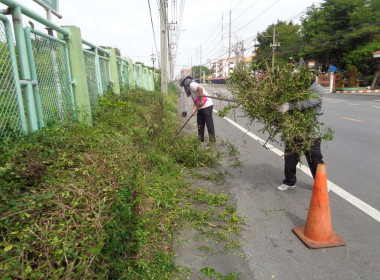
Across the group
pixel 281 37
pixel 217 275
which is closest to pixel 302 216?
pixel 217 275

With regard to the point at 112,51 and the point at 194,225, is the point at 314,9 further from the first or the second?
the point at 194,225

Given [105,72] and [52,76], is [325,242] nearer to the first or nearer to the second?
[52,76]

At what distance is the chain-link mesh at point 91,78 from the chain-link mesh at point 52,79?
1.22 meters

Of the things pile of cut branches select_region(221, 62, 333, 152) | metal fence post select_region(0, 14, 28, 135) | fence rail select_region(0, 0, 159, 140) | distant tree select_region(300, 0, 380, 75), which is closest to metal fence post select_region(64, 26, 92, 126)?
fence rail select_region(0, 0, 159, 140)

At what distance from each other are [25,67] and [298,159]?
142 inches

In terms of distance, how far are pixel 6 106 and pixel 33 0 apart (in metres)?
2.03

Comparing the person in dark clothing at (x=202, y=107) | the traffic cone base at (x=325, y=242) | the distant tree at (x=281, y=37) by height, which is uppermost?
the distant tree at (x=281, y=37)

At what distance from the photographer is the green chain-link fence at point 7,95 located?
9.49 ft

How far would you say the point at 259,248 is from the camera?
2.85 m

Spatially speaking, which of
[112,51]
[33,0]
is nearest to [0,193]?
[33,0]

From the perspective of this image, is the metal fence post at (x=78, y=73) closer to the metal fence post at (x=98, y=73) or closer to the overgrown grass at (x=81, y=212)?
the overgrown grass at (x=81, y=212)

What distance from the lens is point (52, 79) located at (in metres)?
4.14

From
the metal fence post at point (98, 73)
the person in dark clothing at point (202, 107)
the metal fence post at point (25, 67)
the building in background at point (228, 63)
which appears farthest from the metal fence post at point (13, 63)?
the person in dark clothing at point (202, 107)

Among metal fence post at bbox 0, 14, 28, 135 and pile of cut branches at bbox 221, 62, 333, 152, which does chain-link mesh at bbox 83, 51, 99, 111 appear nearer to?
metal fence post at bbox 0, 14, 28, 135
